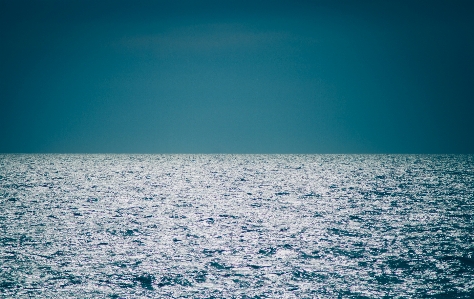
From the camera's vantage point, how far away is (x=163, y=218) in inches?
1549

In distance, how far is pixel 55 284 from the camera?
1909cm

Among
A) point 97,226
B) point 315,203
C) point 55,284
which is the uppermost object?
point 315,203

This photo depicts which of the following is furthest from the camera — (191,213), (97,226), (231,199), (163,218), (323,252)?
(231,199)

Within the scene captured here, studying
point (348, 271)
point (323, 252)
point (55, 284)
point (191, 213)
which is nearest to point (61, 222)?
point (191, 213)

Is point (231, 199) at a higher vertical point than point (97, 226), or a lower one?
higher

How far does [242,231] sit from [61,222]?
13940mm

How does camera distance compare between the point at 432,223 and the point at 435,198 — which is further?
the point at 435,198

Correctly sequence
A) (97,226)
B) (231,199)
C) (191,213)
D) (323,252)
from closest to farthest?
(323,252) < (97,226) < (191,213) < (231,199)

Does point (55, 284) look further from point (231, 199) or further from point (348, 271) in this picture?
point (231, 199)

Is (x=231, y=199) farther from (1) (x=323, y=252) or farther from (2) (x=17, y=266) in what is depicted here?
(2) (x=17, y=266)

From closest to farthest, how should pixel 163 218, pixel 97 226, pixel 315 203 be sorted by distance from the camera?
pixel 97 226 < pixel 163 218 < pixel 315 203

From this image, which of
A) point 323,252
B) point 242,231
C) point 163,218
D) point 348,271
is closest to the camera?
point 348,271

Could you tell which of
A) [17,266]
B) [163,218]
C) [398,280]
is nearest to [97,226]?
[163,218]

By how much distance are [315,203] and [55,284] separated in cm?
3624
